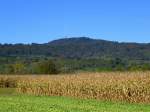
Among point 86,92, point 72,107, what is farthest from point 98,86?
point 72,107

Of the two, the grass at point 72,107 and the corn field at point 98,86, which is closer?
the grass at point 72,107

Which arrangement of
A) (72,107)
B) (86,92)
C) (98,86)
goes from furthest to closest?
(86,92) → (98,86) → (72,107)

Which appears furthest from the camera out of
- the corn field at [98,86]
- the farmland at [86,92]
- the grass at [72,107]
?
the corn field at [98,86]

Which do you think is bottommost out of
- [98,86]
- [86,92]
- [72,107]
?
[72,107]

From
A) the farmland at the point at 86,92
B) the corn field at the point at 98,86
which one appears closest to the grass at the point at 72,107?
the farmland at the point at 86,92

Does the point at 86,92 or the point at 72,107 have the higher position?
the point at 86,92

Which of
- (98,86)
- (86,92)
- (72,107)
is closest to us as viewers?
(72,107)

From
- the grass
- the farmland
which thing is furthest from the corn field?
the grass

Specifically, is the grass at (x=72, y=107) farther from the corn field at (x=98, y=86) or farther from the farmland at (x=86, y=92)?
the corn field at (x=98, y=86)

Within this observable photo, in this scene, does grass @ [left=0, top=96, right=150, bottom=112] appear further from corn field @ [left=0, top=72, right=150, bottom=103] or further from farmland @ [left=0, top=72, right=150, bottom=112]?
corn field @ [left=0, top=72, right=150, bottom=103]

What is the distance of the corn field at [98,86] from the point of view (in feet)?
112

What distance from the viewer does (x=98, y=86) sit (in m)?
38.1

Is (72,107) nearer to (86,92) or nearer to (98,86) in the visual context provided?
(98,86)

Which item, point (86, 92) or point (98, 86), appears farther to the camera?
point (86, 92)
